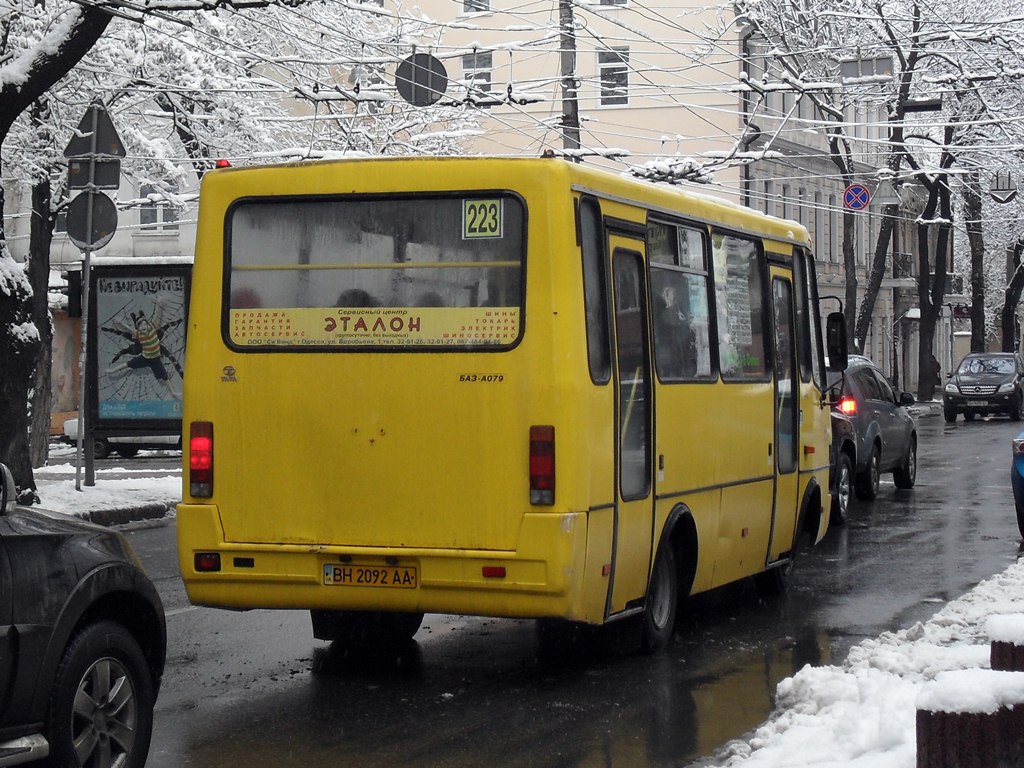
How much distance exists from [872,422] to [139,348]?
901 centimetres

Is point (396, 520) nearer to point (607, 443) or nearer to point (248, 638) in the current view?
point (607, 443)

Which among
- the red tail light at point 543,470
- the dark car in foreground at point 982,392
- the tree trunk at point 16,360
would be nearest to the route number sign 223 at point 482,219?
the red tail light at point 543,470

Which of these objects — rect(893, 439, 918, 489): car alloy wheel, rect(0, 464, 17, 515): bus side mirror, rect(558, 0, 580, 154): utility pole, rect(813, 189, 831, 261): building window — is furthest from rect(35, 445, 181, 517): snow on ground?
rect(813, 189, 831, 261): building window

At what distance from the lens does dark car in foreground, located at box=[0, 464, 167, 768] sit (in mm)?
5848

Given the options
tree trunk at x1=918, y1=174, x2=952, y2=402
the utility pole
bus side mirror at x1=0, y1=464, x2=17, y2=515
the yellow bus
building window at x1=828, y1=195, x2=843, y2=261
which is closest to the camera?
bus side mirror at x1=0, y1=464, x2=17, y2=515

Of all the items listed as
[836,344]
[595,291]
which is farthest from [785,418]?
[595,291]

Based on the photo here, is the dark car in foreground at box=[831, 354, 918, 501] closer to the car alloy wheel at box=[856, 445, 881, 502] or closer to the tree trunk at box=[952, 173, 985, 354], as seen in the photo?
the car alloy wheel at box=[856, 445, 881, 502]

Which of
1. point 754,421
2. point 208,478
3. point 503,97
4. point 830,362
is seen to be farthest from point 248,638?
point 503,97

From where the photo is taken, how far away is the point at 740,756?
712cm

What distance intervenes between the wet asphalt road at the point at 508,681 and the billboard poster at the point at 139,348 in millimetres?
7521

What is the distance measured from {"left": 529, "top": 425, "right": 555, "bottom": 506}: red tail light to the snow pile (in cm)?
146

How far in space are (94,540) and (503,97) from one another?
618 inches

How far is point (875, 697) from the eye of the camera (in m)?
7.61

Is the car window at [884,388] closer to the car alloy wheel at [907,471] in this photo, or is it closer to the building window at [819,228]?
the car alloy wheel at [907,471]
